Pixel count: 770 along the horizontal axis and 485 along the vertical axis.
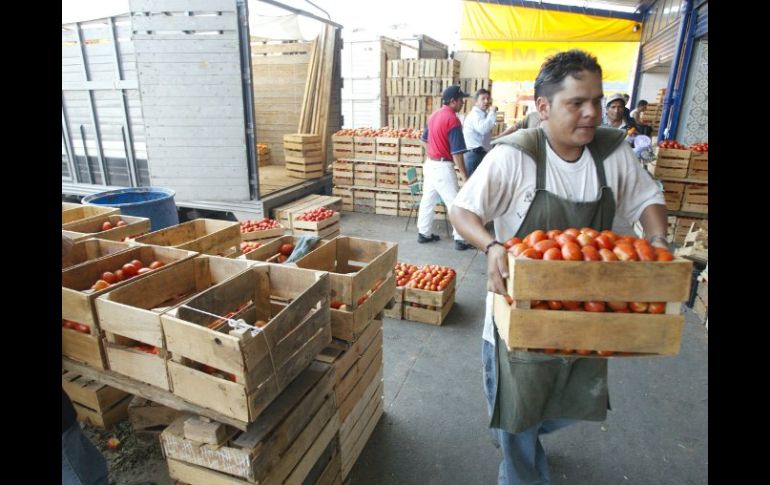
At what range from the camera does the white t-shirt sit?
7.21 feet

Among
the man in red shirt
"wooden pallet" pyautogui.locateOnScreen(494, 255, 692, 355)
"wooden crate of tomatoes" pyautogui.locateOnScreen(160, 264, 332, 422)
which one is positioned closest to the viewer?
"wooden pallet" pyautogui.locateOnScreen(494, 255, 692, 355)

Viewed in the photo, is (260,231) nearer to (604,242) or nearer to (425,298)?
(425,298)

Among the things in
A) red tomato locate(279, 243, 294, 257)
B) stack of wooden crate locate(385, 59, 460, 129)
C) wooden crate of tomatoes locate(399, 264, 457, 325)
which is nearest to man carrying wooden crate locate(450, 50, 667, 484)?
red tomato locate(279, 243, 294, 257)

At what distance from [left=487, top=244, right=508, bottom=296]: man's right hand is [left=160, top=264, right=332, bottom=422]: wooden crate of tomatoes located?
1031mm

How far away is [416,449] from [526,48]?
1964 centimetres

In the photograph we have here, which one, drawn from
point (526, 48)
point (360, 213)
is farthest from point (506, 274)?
point (526, 48)

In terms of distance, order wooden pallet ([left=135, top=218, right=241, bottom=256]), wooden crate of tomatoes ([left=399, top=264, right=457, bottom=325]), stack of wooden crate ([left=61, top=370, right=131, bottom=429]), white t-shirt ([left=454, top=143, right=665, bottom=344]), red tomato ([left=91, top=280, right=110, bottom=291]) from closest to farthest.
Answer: white t-shirt ([left=454, top=143, right=665, bottom=344]), red tomato ([left=91, top=280, right=110, bottom=291]), stack of wooden crate ([left=61, top=370, right=131, bottom=429]), wooden pallet ([left=135, top=218, right=241, bottom=256]), wooden crate of tomatoes ([left=399, top=264, right=457, bottom=325])

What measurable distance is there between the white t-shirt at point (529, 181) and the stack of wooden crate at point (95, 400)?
3.09m

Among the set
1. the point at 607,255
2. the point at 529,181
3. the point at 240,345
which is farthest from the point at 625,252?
the point at 240,345

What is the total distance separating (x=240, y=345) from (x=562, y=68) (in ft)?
6.53

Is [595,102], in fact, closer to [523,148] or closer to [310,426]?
[523,148]

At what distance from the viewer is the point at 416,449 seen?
3264 millimetres

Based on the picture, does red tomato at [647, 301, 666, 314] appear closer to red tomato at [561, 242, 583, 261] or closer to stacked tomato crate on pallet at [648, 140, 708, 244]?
red tomato at [561, 242, 583, 261]

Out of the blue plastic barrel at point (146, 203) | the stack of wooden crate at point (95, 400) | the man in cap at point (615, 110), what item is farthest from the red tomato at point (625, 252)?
the man in cap at point (615, 110)
